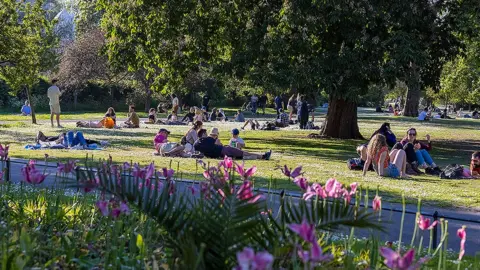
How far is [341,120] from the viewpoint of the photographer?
87.6 ft

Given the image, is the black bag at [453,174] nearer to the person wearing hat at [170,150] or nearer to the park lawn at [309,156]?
the park lawn at [309,156]

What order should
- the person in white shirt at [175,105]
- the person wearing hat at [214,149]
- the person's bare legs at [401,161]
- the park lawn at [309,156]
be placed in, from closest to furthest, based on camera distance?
the park lawn at [309,156] < the person's bare legs at [401,161] < the person wearing hat at [214,149] < the person in white shirt at [175,105]

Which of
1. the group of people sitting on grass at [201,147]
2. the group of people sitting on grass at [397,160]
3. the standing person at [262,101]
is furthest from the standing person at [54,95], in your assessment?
the standing person at [262,101]

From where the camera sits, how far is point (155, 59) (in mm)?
25109

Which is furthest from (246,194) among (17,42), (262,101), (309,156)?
(262,101)

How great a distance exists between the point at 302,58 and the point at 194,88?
37114 millimetres

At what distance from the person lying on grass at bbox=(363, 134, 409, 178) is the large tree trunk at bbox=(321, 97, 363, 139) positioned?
11010mm

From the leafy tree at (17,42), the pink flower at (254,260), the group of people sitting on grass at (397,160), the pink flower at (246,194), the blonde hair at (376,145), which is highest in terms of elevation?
the leafy tree at (17,42)

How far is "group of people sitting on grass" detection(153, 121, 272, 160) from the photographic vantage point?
682 inches

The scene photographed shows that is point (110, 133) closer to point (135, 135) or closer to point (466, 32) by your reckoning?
point (135, 135)

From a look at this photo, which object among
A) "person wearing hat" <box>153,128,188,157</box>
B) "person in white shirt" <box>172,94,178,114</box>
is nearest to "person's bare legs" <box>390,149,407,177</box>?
"person wearing hat" <box>153,128,188,157</box>

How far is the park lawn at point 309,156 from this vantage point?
1220 cm

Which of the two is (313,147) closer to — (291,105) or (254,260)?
(291,105)

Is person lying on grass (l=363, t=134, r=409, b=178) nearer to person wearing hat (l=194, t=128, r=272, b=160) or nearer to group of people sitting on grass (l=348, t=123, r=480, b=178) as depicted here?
group of people sitting on grass (l=348, t=123, r=480, b=178)
